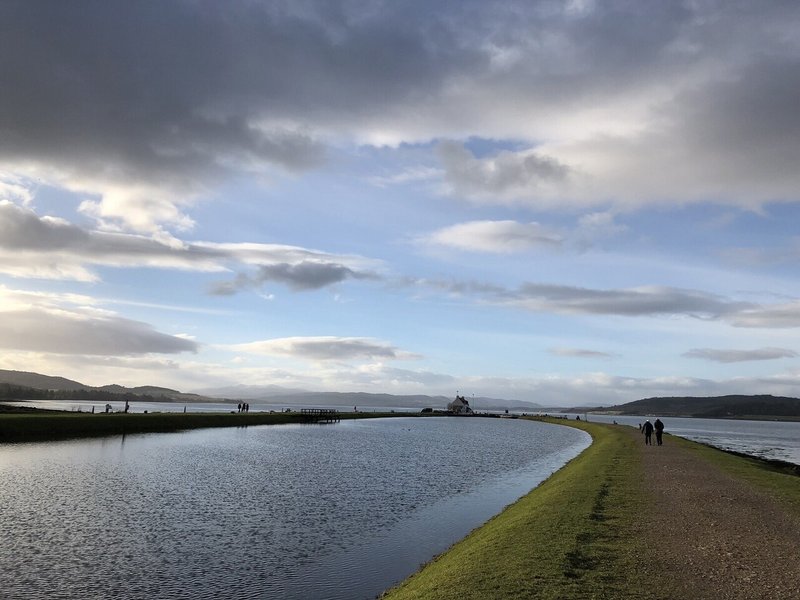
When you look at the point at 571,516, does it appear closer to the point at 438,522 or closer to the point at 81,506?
the point at 438,522

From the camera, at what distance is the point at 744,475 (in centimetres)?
3170

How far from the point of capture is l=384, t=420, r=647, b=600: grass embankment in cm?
1163

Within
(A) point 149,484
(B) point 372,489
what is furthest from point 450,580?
(A) point 149,484

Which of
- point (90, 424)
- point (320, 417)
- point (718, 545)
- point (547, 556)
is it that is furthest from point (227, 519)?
point (320, 417)

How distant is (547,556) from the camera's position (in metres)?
13.8

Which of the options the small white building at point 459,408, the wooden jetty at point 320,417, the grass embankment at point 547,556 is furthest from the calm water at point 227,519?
the small white building at point 459,408

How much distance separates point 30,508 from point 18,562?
8.08 meters

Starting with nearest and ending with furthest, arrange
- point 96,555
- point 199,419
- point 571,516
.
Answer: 1. point 96,555
2. point 571,516
3. point 199,419

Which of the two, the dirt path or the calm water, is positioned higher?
the dirt path

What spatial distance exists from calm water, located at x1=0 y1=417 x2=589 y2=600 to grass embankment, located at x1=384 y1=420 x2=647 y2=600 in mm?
2291

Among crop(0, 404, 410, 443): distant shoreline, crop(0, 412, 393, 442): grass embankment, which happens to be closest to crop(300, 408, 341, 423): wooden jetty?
crop(0, 404, 410, 443): distant shoreline

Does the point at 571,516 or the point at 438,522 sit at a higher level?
the point at 571,516

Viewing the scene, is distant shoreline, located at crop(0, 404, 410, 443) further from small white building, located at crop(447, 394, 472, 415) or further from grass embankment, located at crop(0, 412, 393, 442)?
small white building, located at crop(447, 394, 472, 415)

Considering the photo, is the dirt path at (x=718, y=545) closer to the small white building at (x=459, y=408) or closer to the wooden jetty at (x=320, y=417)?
the wooden jetty at (x=320, y=417)
